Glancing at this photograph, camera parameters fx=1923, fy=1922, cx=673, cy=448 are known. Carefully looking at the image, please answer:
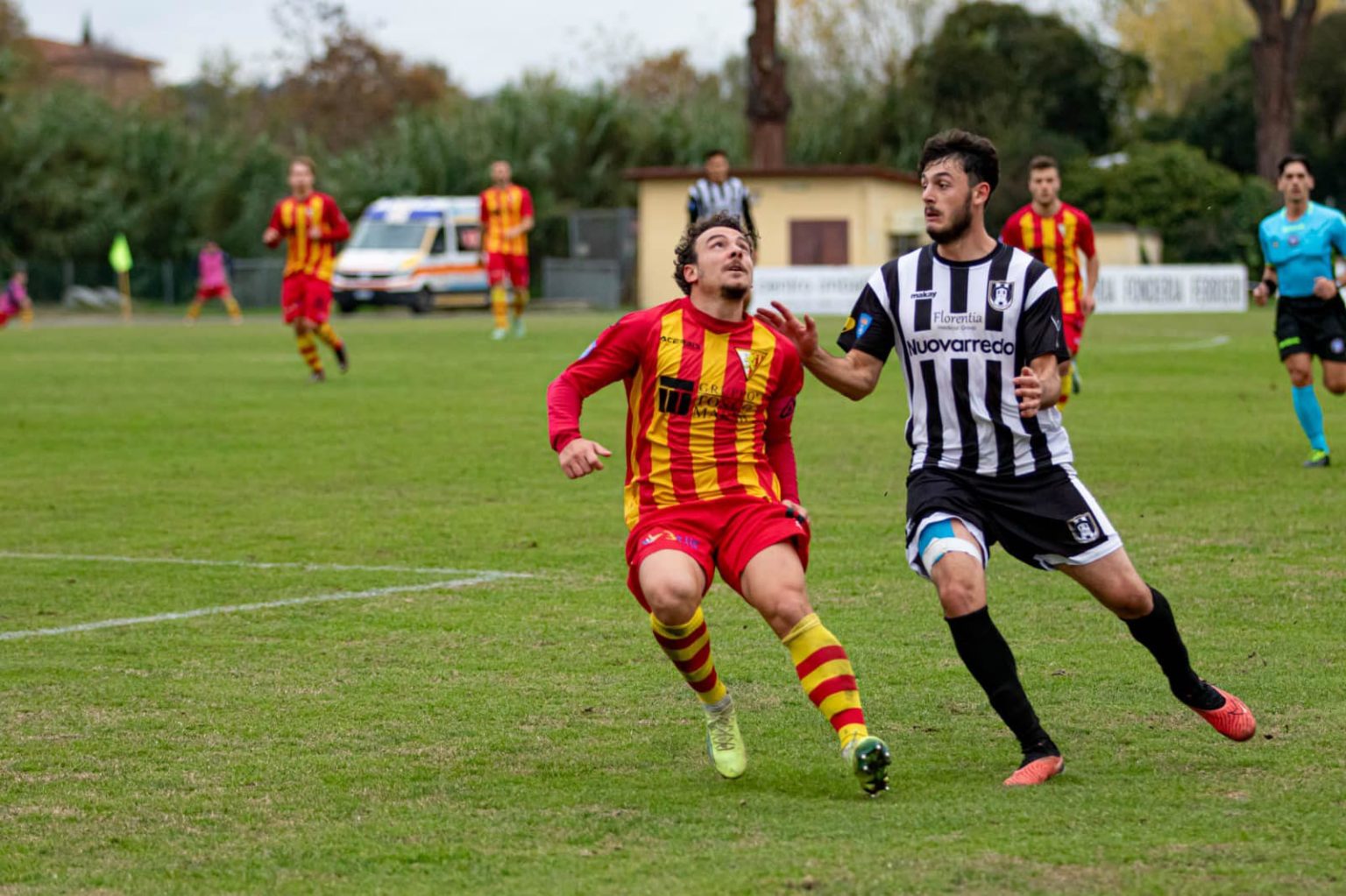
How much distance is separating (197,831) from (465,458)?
9374mm

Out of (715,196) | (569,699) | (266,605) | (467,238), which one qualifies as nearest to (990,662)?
(569,699)

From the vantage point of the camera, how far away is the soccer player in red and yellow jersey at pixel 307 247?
65.9ft

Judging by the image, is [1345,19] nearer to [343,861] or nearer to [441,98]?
[441,98]

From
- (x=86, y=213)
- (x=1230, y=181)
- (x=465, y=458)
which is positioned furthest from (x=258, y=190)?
(x=465, y=458)

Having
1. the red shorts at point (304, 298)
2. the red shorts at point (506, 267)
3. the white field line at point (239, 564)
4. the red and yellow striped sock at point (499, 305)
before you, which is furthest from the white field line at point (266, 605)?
the red and yellow striped sock at point (499, 305)

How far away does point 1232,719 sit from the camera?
5.72 meters

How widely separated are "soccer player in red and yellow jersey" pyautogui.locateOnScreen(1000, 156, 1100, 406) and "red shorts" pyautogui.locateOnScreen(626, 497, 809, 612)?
408 inches

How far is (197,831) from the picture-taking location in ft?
16.2

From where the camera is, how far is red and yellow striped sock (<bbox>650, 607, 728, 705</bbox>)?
566 centimetres

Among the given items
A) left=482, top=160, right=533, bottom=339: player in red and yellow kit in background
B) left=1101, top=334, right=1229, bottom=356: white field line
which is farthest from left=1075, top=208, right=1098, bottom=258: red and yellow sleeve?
left=482, top=160, right=533, bottom=339: player in red and yellow kit in background

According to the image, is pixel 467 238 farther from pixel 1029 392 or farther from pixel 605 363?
pixel 1029 392

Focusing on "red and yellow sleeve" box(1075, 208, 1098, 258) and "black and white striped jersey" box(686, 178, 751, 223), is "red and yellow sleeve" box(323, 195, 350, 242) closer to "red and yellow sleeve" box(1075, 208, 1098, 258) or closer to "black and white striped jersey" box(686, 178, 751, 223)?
"black and white striped jersey" box(686, 178, 751, 223)

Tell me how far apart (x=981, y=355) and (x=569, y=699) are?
1.90 meters

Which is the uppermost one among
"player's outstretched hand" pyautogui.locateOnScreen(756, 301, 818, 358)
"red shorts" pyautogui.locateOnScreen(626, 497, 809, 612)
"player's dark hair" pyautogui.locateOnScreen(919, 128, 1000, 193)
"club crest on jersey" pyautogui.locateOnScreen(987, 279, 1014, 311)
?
"player's dark hair" pyautogui.locateOnScreen(919, 128, 1000, 193)
